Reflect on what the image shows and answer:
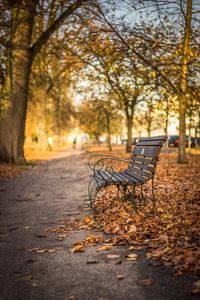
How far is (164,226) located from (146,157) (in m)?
1.44

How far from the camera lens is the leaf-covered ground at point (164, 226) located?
3612 millimetres

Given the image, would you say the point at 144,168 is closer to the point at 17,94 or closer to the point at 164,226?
the point at 164,226

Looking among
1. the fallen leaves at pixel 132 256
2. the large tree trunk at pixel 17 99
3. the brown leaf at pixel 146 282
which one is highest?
the large tree trunk at pixel 17 99

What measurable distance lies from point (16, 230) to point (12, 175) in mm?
7344

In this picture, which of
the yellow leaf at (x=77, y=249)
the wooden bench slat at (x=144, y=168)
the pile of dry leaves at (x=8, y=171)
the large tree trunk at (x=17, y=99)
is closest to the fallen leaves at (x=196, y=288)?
the yellow leaf at (x=77, y=249)

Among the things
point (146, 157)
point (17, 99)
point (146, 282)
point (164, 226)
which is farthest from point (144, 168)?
point (17, 99)

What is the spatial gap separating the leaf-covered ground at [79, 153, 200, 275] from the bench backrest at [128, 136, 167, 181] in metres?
0.66

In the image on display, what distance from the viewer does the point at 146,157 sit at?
19.0 ft

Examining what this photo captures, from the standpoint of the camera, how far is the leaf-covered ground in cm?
361

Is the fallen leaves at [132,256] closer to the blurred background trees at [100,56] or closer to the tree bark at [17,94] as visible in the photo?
the blurred background trees at [100,56]

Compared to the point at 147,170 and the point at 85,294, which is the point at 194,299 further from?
the point at 147,170

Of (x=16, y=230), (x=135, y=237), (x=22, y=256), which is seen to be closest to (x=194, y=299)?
(x=135, y=237)

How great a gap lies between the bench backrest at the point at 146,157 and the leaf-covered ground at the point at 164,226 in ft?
2.17

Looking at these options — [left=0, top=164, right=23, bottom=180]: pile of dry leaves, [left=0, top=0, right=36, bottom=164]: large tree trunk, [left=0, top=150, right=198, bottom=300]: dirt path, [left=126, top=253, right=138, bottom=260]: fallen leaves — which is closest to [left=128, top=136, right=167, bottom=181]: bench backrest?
[left=0, top=150, right=198, bottom=300]: dirt path
